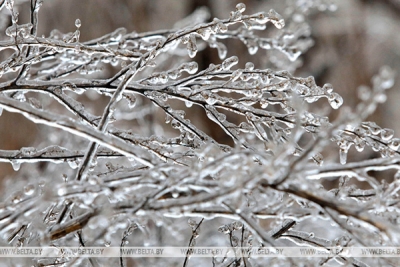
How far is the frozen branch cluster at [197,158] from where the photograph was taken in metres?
0.33

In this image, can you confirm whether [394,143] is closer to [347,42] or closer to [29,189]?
[29,189]

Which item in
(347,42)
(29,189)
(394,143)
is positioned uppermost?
(347,42)

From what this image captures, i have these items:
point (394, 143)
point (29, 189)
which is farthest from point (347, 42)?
point (29, 189)

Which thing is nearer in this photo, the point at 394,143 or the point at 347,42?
the point at 394,143

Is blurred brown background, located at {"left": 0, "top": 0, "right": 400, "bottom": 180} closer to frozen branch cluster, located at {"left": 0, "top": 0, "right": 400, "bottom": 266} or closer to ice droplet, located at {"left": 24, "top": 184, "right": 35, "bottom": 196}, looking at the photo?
frozen branch cluster, located at {"left": 0, "top": 0, "right": 400, "bottom": 266}

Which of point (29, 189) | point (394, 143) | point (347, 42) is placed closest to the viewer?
point (29, 189)

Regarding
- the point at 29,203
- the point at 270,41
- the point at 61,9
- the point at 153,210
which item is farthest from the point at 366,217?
the point at 61,9

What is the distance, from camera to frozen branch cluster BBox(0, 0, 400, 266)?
332mm

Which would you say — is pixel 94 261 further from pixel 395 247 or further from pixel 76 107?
pixel 395 247

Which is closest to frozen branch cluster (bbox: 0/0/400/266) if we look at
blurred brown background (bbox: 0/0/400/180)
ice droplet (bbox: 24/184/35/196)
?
ice droplet (bbox: 24/184/35/196)

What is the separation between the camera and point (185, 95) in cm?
52

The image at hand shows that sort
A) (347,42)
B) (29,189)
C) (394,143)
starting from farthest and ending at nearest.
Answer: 1. (347,42)
2. (394,143)
3. (29,189)

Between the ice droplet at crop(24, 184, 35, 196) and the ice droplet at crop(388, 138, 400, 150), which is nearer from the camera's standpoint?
the ice droplet at crop(24, 184, 35, 196)

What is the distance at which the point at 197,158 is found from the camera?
1.64ft
